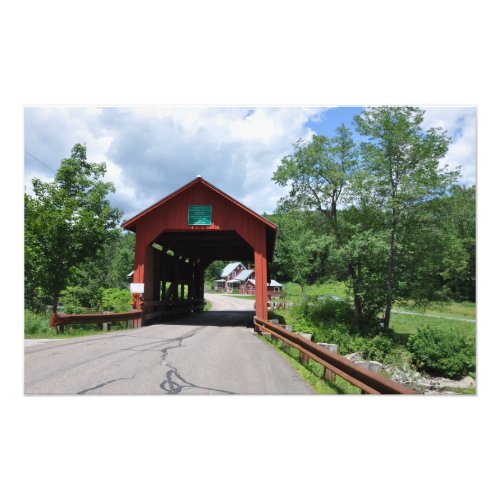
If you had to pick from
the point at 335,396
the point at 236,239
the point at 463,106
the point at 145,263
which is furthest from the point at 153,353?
the point at 236,239

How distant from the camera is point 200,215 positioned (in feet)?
38.1

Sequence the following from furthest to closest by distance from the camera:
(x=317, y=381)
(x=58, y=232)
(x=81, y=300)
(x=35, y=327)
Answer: (x=81, y=300)
(x=58, y=232)
(x=35, y=327)
(x=317, y=381)

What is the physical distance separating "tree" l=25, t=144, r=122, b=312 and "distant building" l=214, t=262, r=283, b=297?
5061cm

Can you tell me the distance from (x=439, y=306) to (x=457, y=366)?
3975 millimetres

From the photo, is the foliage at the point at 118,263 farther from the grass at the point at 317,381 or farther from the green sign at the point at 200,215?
the grass at the point at 317,381

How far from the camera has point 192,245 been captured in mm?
18328

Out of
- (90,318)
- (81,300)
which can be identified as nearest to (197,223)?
(90,318)

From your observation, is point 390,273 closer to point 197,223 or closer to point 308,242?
point 308,242

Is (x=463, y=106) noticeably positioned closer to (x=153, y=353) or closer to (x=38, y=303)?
(x=153, y=353)

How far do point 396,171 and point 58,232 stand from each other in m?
13.1

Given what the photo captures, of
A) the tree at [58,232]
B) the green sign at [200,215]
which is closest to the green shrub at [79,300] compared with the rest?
the tree at [58,232]

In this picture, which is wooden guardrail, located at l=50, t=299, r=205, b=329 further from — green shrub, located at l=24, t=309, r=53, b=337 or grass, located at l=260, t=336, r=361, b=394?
grass, located at l=260, t=336, r=361, b=394

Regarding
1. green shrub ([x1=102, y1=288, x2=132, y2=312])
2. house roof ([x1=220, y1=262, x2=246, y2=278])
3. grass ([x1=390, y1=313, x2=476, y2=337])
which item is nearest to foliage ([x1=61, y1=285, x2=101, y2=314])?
green shrub ([x1=102, y1=288, x2=132, y2=312])

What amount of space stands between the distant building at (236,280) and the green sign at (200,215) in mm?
51426
